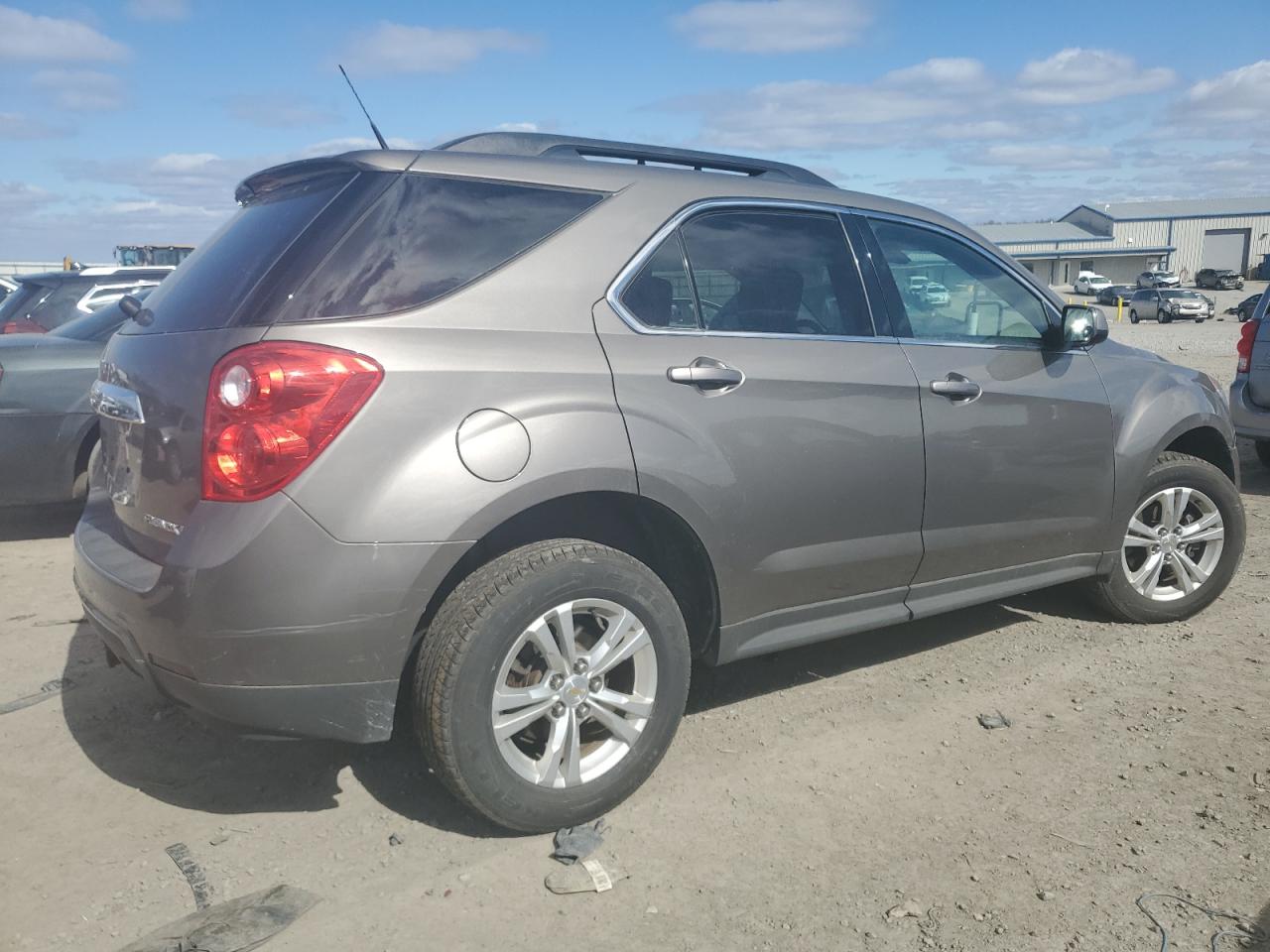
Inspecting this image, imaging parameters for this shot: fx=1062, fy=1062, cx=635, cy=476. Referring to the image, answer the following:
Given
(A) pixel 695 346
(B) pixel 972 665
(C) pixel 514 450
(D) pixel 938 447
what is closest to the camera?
(C) pixel 514 450

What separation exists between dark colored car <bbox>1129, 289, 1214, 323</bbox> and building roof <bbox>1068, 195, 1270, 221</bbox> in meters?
49.3

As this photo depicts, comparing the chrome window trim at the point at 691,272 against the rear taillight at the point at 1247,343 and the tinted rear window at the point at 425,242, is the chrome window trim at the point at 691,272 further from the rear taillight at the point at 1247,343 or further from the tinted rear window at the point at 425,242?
the rear taillight at the point at 1247,343

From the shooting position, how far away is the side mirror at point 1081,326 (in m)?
4.22

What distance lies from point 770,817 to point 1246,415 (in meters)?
6.55

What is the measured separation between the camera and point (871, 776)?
11.1 feet

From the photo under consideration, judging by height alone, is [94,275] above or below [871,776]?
above

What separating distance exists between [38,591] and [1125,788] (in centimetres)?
512

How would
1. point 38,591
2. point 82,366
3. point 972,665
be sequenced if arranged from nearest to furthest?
point 972,665 < point 38,591 < point 82,366

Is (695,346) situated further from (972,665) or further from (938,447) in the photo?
(972,665)

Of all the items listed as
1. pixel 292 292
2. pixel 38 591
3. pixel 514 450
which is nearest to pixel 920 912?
pixel 514 450

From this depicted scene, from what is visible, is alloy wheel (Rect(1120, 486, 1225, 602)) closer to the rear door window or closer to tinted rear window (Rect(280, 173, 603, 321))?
the rear door window

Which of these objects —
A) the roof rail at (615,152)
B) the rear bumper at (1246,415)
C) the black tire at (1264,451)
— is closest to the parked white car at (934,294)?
the roof rail at (615,152)

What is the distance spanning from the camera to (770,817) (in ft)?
10.3

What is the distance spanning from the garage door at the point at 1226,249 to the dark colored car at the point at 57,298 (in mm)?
92735
